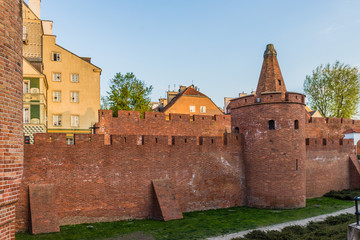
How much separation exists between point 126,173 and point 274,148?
27.1 ft

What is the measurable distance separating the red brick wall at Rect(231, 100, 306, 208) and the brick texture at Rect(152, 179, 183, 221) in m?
5.34

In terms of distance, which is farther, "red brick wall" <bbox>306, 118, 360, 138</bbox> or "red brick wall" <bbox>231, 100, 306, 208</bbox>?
"red brick wall" <bbox>306, 118, 360, 138</bbox>

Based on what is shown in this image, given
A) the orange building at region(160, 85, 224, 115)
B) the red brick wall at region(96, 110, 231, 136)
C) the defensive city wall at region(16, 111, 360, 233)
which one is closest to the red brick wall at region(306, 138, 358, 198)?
the defensive city wall at region(16, 111, 360, 233)

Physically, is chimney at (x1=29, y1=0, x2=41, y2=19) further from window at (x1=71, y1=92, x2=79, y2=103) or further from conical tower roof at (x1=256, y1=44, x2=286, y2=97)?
conical tower roof at (x1=256, y1=44, x2=286, y2=97)

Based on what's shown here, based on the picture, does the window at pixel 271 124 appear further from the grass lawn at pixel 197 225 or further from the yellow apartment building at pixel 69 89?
the yellow apartment building at pixel 69 89

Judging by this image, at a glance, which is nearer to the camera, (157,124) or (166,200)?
(166,200)

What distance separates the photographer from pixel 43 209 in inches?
456

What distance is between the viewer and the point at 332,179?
21.8m

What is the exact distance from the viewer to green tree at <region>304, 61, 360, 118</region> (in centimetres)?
3309

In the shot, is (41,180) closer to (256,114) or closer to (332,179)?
(256,114)

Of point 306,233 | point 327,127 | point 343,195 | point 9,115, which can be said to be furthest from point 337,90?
point 9,115

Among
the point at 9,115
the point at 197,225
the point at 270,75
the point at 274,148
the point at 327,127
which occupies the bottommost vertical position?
the point at 197,225

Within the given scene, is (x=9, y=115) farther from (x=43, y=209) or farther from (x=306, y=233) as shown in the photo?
(x=306, y=233)

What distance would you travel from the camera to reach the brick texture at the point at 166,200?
1355 centimetres
